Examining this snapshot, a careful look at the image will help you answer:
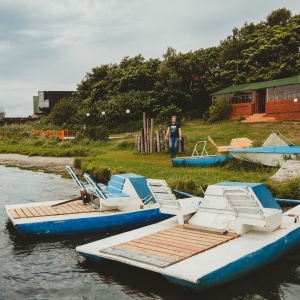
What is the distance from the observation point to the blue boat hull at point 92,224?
31.7 ft

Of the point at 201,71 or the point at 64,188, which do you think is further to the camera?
the point at 201,71

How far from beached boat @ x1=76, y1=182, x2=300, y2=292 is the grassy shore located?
4335mm

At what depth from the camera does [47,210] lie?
35.4 ft

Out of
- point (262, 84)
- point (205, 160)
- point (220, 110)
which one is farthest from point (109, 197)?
point (262, 84)

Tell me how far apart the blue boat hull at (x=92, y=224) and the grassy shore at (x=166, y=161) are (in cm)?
326

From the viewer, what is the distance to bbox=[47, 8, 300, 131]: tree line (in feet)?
137

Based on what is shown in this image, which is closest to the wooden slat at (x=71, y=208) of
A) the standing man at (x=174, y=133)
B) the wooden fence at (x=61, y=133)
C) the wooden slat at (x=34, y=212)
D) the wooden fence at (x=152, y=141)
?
the wooden slat at (x=34, y=212)

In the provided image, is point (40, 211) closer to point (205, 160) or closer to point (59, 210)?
point (59, 210)

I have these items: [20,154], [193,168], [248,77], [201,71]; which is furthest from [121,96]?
[193,168]

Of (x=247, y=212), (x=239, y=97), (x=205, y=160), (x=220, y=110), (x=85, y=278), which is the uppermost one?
(x=239, y=97)

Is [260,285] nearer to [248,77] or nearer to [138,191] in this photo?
[138,191]

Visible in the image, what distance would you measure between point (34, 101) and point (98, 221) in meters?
73.8

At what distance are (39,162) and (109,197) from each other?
54.9 ft

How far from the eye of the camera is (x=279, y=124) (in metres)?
31.2
